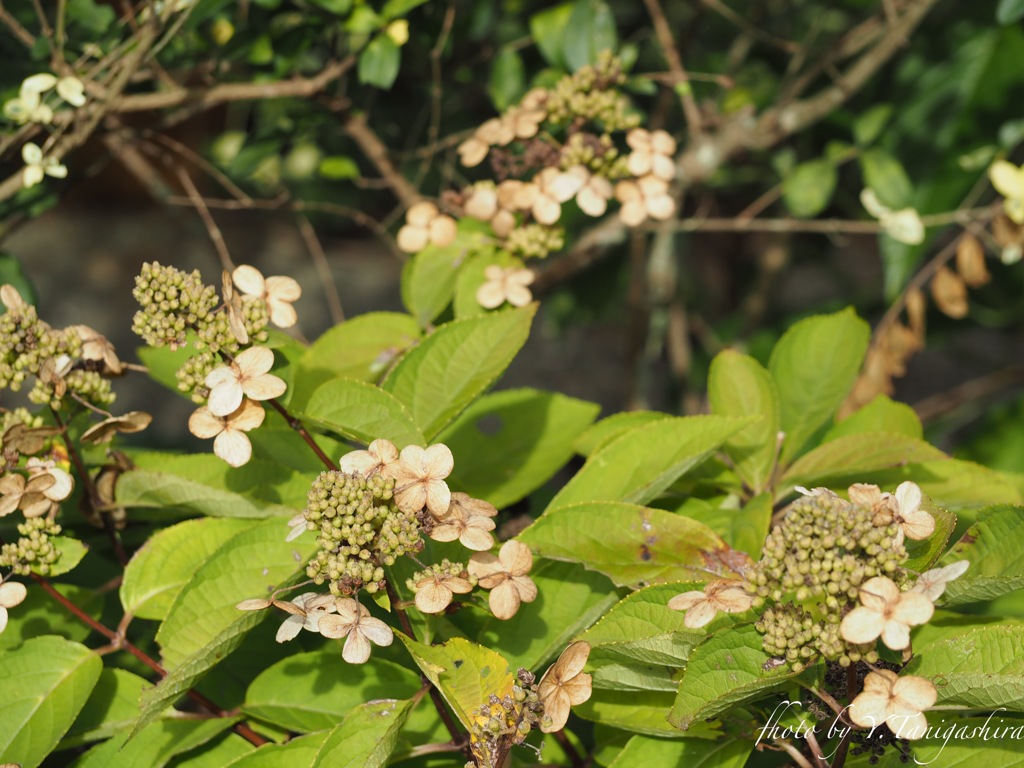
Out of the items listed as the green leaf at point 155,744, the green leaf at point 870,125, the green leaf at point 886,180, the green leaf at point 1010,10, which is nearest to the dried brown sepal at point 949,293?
the green leaf at point 886,180

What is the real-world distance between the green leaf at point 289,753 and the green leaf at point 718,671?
0.29m

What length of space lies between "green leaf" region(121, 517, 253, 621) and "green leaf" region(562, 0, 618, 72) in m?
0.81

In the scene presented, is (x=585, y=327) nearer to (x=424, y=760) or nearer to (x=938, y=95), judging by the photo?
(x=938, y=95)

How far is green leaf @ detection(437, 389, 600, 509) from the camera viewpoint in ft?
3.29

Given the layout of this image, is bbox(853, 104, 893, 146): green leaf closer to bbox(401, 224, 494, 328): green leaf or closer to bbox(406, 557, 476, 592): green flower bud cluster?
bbox(401, 224, 494, 328): green leaf

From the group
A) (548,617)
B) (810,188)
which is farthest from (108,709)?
(810,188)

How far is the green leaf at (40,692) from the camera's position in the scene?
2.61 ft

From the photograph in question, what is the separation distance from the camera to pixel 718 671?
0.69 metres

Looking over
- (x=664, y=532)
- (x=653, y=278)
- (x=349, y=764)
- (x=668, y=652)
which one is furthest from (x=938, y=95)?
(x=349, y=764)

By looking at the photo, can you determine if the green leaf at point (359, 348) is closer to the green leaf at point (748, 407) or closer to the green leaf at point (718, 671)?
the green leaf at point (748, 407)

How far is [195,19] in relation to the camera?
1.12 m

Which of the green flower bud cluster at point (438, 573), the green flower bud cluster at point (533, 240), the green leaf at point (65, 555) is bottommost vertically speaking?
the green flower bud cluster at point (438, 573)

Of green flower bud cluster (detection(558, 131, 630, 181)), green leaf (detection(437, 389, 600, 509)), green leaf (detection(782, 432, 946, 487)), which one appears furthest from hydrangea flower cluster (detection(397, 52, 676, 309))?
green leaf (detection(782, 432, 946, 487))

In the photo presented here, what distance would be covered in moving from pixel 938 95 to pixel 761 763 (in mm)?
1253
